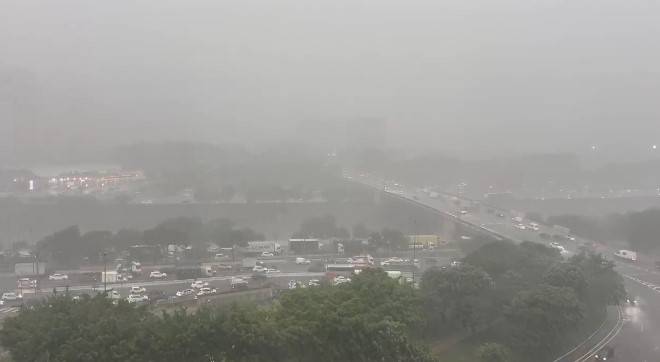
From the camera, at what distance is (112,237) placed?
11719mm

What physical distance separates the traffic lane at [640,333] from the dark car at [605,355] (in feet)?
0.21

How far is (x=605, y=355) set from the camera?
625cm

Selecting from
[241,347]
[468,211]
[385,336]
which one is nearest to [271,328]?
[241,347]

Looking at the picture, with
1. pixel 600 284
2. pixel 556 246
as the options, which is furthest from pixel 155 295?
pixel 556 246

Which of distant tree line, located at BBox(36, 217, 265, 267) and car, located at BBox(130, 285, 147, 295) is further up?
distant tree line, located at BBox(36, 217, 265, 267)

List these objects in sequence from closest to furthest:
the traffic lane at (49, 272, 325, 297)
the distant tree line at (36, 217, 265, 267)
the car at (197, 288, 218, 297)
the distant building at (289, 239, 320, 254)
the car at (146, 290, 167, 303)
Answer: the car at (146, 290, 167, 303) < the car at (197, 288, 218, 297) < the traffic lane at (49, 272, 325, 297) < the distant tree line at (36, 217, 265, 267) < the distant building at (289, 239, 320, 254)

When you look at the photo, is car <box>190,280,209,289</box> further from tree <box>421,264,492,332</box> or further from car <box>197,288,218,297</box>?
tree <box>421,264,492,332</box>

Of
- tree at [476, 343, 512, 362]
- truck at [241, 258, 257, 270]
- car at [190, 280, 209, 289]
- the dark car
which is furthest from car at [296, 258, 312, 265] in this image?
the dark car

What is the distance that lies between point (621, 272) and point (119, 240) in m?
11.9

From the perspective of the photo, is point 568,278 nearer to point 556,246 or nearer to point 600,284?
point 600,284

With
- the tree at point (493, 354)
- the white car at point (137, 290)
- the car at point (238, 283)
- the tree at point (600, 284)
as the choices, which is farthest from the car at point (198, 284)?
the tree at point (600, 284)

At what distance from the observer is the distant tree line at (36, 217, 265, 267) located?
10852 millimetres

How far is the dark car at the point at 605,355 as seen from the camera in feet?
20.2

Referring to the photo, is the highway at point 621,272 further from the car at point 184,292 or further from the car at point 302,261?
the car at point 184,292
